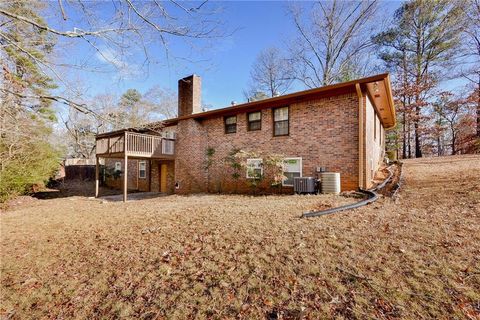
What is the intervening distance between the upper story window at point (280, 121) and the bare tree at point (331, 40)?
10530 millimetres

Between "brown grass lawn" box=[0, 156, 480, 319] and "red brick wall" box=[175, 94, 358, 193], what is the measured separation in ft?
11.5

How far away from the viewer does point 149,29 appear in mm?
3873

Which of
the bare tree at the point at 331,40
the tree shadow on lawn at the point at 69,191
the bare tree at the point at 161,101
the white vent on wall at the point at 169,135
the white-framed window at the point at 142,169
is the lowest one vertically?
the tree shadow on lawn at the point at 69,191

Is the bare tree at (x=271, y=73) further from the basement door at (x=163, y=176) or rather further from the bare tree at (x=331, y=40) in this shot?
the basement door at (x=163, y=176)

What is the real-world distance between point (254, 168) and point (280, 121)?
2.45m

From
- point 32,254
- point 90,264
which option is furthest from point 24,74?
point 90,264

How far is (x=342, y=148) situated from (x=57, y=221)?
980cm

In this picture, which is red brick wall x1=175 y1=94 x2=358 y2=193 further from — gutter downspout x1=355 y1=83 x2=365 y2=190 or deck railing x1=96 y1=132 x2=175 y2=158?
deck railing x1=96 y1=132 x2=175 y2=158

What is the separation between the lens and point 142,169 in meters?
16.2

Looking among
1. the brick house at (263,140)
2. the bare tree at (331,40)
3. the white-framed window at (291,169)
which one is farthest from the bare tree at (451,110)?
the white-framed window at (291,169)

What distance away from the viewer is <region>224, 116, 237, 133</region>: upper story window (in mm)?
11798

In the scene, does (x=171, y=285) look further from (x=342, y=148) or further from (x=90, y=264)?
(x=342, y=148)

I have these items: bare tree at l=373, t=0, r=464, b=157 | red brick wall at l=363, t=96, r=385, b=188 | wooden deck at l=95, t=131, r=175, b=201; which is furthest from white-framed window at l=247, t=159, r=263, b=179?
bare tree at l=373, t=0, r=464, b=157

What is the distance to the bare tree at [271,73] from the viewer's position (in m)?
21.0
